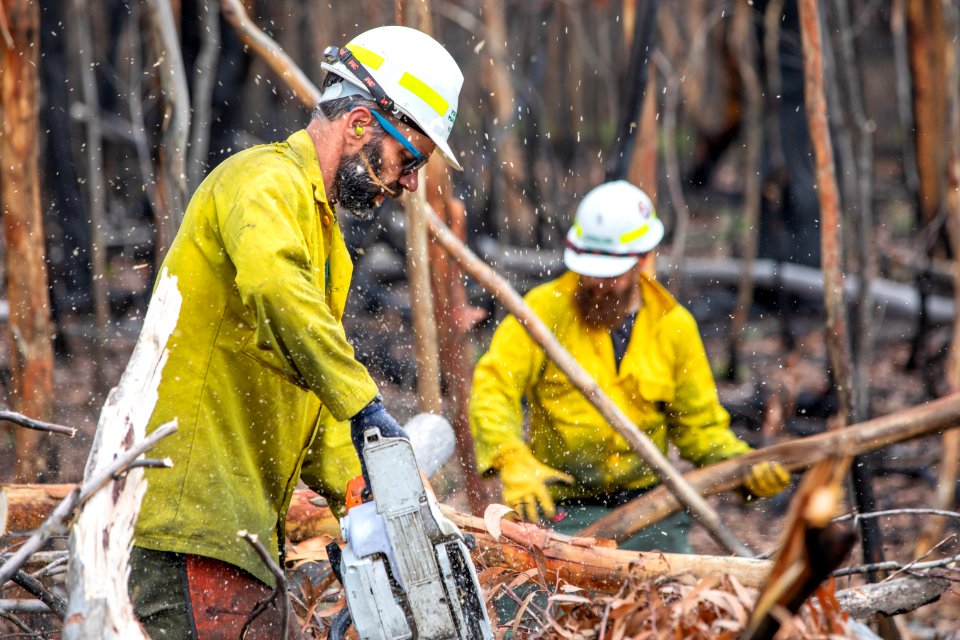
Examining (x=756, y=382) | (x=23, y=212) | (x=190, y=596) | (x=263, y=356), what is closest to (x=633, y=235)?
(x=263, y=356)

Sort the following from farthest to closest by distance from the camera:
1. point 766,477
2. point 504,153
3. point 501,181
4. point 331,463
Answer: point 501,181
point 504,153
point 766,477
point 331,463

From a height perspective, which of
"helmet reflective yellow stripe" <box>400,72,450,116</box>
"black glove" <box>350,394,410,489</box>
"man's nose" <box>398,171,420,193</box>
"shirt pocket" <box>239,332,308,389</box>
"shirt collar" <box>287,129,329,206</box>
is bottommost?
"black glove" <box>350,394,410,489</box>

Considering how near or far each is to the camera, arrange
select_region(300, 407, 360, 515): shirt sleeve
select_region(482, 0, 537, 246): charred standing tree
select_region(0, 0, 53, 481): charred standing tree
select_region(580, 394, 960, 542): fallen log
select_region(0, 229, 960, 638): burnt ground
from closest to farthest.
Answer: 1. select_region(300, 407, 360, 515): shirt sleeve
2. select_region(580, 394, 960, 542): fallen log
3. select_region(0, 0, 53, 481): charred standing tree
4. select_region(0, 229, 960, 638): burnt ground
5. select_region(482, 0, 537, 246): charred standing tree

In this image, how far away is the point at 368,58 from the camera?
2873 mm

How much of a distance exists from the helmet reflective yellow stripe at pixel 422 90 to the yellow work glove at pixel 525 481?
Result: 169 cm

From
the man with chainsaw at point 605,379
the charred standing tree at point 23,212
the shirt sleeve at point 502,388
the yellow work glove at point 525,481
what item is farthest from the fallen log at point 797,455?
the charred standing tree at point 23,212

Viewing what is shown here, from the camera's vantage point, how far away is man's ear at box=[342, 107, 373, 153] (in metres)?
2.84

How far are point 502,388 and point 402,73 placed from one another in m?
1.73

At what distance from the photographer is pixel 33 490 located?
338cm

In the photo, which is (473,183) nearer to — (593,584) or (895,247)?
(895,247)

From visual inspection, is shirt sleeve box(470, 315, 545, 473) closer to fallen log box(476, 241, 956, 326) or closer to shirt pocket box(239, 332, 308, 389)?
shirt pocket box(239, 332, 308, 389)

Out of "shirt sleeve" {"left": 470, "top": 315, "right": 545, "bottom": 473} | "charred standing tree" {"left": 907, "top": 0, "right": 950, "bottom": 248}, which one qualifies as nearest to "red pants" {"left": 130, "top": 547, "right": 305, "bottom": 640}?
"shirt sleeve" {"left": 470, "top": 315, "right": 545, "bottom": 473}

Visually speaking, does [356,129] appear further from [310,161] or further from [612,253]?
[612,253]

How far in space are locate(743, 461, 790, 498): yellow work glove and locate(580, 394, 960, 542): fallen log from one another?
0.11ft
